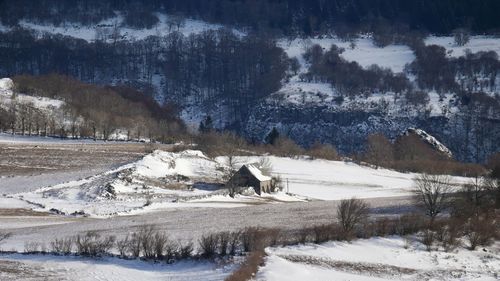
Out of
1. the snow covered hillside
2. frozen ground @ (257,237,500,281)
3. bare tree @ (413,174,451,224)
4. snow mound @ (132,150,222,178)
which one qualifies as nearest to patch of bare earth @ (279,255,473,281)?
frozen ground @ (257,237,500,281)

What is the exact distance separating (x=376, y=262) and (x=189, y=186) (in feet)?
127

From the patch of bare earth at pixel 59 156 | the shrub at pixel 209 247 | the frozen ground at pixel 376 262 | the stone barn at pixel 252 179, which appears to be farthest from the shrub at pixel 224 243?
the patch of bare earth at pixel 59 156

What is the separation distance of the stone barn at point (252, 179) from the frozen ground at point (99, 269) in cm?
4200

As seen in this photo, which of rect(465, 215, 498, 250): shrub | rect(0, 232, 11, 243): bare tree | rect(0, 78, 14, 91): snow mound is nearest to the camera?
rect(0, 232, 11, 243): bare tree

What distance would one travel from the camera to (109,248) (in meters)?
33.0

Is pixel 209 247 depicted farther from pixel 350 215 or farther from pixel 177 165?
pixel 177 165

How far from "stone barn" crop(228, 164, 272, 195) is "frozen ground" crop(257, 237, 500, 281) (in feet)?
111

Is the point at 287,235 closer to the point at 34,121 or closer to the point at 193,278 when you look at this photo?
the point at 193,278

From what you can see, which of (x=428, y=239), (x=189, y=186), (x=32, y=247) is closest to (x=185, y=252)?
(x=32, y=247)

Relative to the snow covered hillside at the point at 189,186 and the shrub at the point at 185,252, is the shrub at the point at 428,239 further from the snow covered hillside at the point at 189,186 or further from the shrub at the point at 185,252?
the snow covered hillside at the point at 189,186

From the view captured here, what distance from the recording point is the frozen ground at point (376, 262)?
30.6 metres

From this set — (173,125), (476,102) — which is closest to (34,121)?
(173,125)

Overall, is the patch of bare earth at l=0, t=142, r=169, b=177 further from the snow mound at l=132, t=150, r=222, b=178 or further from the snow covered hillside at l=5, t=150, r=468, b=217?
the snow covered hillside at l=5, t=150, r=468, b=217

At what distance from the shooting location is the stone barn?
72688 millimetres
